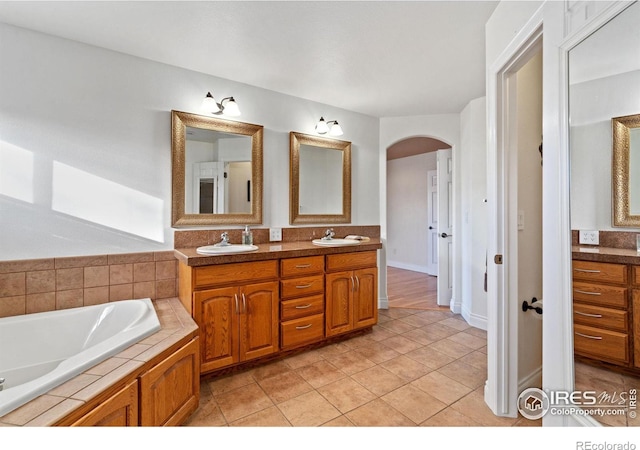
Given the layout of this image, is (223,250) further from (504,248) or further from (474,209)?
(474,209)

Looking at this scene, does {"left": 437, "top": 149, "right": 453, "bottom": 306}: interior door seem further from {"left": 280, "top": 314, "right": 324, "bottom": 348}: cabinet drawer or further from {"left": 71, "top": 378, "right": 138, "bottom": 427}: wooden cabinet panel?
{"left": 71, "top": 378, "right": 138, "bottom": 427}: wooden cabinet panel

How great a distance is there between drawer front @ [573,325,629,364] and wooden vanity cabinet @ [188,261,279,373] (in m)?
1.79

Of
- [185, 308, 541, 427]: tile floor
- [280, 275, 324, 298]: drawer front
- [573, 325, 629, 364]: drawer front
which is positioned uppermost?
[573, 325, 629, 364]: drawer front

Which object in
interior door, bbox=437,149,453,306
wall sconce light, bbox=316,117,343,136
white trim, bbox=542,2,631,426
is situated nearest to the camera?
white trim, bbox=542,2,631,426

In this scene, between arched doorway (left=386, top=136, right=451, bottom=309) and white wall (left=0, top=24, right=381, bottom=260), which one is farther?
arched doorway (left=386, top=136, right=451, bottom=309)

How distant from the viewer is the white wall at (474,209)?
2957mm

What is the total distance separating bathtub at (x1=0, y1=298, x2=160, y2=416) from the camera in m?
1.47

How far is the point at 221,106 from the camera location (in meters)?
2.48

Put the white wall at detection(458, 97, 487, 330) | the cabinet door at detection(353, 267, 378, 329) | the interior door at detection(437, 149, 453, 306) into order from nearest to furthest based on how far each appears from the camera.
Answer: the cabinet door at detection(353, 267, 378, 329) < the white wall at detection(458, 97, 487, 330) < the interior door at detection(437, 149, 453, 306)

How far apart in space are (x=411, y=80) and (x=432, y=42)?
0.60 meters

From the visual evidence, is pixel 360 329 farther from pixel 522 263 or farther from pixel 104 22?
pixel 104 22

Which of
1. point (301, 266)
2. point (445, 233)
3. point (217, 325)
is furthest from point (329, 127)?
point (217, 325)

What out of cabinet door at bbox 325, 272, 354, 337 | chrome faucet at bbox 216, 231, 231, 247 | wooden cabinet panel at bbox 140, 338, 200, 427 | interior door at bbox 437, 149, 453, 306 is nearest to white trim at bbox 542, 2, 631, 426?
cabinet door at bbox 325, 272, 354, 337

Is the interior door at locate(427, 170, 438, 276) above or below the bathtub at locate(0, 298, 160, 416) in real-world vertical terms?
above
